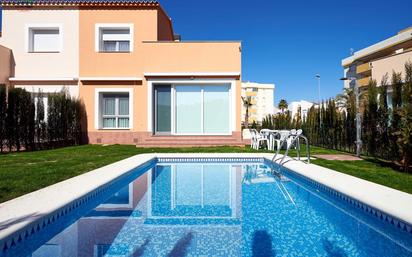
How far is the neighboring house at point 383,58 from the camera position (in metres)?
15.2

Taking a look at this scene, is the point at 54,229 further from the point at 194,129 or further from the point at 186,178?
the point at 194,129

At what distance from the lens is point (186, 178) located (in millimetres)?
8242

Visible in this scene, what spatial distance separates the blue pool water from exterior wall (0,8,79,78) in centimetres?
1225

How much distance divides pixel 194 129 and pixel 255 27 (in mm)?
13507

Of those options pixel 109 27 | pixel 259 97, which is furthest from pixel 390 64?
pixel 259 97

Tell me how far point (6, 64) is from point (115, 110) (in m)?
6.41

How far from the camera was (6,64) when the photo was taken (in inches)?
628

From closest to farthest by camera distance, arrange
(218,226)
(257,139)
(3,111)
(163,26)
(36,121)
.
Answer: (218,226) < (3,111) < (36,121) < (257,139) < (163,26)

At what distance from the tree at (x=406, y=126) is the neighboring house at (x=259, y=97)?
214ft

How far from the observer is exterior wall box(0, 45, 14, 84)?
1553cm

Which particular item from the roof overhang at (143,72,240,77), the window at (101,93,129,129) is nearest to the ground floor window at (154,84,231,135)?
the roof overhang at (143,72,240,77)

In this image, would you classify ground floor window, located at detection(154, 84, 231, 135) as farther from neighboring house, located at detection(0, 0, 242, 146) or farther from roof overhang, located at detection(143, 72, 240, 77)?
roof overhang, located at detection(143, 72, 240, 77)

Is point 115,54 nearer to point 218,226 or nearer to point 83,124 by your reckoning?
point 83,124

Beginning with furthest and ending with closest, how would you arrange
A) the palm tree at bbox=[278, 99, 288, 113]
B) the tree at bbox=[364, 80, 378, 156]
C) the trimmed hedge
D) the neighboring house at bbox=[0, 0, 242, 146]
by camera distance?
the palm tree at bbox=[278, 99, 288, 113] → the neighboring house at bbox=[0, 0, 242, 146] → the trimmed hedge → the tree at bbox=[364, 80, 378, 156]
